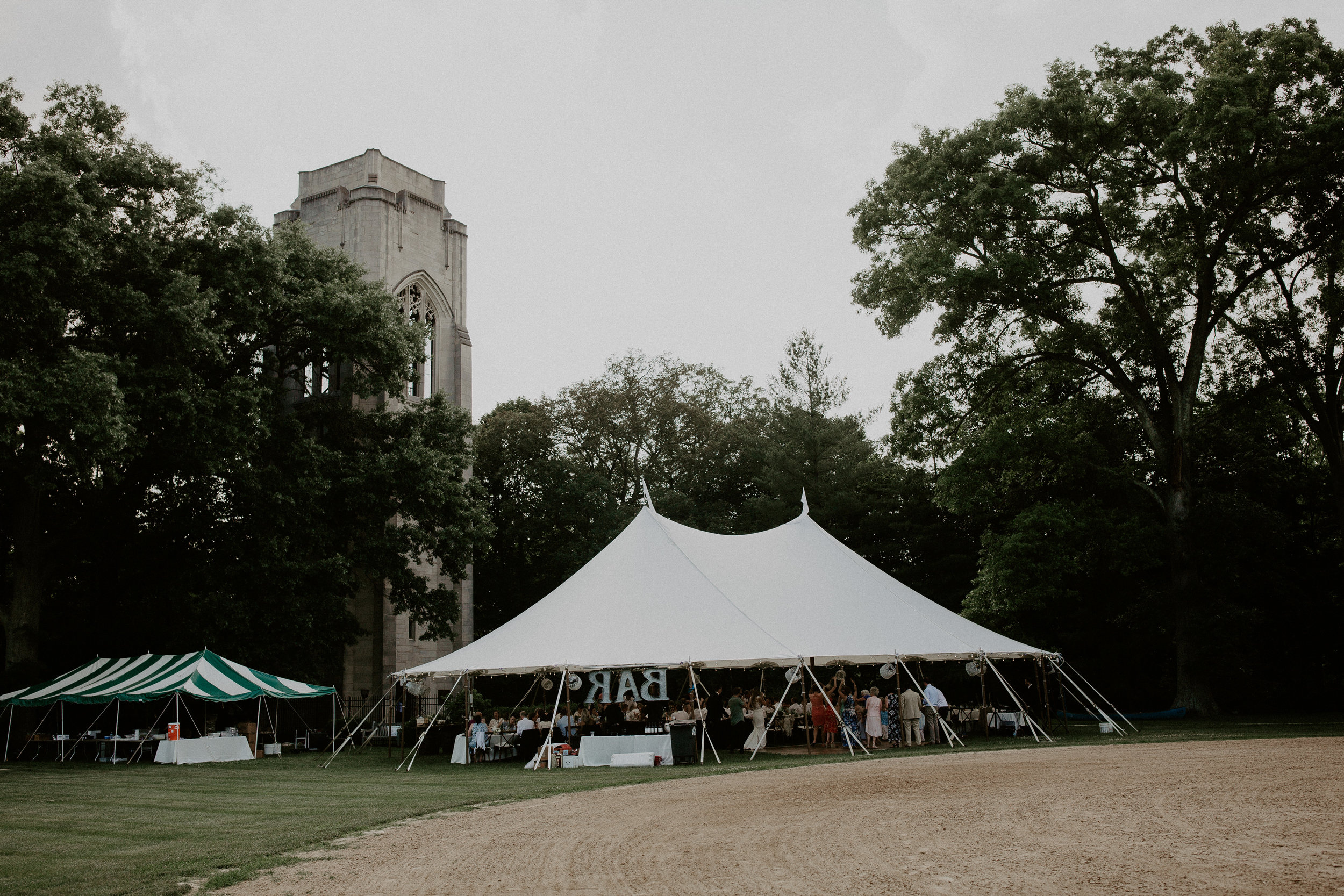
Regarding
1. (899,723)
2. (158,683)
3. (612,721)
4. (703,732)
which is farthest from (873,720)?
(158,683)

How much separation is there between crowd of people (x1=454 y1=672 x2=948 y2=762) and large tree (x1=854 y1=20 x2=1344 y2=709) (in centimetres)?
845

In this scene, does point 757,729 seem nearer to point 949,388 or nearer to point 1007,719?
point 1007,719

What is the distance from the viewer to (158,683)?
17.7 meters

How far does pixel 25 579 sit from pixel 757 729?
1467 cm

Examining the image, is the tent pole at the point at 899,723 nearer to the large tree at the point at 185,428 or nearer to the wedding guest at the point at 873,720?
the wedding guest at the point at 873,720

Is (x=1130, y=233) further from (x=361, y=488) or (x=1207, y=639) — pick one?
(x=361, y=488)

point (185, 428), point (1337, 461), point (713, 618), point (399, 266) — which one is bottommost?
point (713, 618)

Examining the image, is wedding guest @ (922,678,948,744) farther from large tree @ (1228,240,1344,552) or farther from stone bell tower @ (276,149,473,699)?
stone bell tower @ (276,149,473,699)

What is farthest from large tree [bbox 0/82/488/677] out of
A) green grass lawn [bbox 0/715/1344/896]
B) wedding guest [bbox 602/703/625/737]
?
wedding guest [bbox 602/703/625/737]

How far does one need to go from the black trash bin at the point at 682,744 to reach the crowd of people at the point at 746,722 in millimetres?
268

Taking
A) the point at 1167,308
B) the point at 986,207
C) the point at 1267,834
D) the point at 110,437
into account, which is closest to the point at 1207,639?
the point at 1167,308

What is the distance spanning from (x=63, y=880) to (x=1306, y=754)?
12277mm

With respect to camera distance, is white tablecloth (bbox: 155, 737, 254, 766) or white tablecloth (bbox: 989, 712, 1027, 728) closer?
white tablecloth (bbox: 155, 737, 254, 766)

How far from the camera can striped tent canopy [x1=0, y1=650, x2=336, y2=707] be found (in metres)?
17.3
